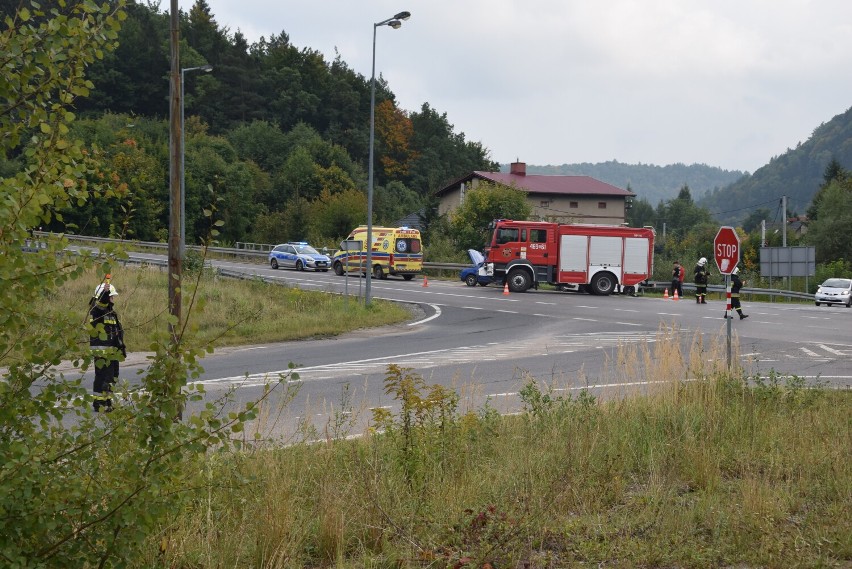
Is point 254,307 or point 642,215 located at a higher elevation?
point 642,215

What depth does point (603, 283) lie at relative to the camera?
37.7 m

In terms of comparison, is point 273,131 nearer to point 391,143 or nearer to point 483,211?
point 391,143

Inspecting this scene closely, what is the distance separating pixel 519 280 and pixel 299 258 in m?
16.2

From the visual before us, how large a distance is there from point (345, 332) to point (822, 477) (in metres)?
17.6

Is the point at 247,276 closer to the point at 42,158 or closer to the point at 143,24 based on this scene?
the point at 42,158

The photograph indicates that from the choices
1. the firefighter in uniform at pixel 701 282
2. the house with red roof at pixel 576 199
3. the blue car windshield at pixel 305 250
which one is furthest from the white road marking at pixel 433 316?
the house with red roof at pixel 576 199

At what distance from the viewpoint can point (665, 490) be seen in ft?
22.6

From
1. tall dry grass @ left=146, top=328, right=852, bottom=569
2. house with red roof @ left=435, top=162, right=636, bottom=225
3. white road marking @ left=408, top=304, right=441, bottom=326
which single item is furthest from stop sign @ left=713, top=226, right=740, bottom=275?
house with red roof @ left=435, top=162, right=636, bottom=225

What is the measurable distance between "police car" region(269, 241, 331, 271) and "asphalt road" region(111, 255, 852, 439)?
1379 cm

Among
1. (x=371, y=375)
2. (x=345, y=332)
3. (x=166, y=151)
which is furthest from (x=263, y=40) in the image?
(x=371, y=375)

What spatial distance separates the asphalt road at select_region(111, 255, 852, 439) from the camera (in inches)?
440

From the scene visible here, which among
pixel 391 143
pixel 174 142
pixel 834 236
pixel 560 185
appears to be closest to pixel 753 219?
pixel 560 185

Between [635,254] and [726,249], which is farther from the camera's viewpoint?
[635,254]

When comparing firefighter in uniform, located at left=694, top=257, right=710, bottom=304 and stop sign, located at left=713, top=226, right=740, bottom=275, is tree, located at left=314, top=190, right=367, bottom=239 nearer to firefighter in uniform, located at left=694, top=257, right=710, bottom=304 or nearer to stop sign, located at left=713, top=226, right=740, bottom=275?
firefighter in uniform, located at left=694, top=257, right=710, bottom=304
